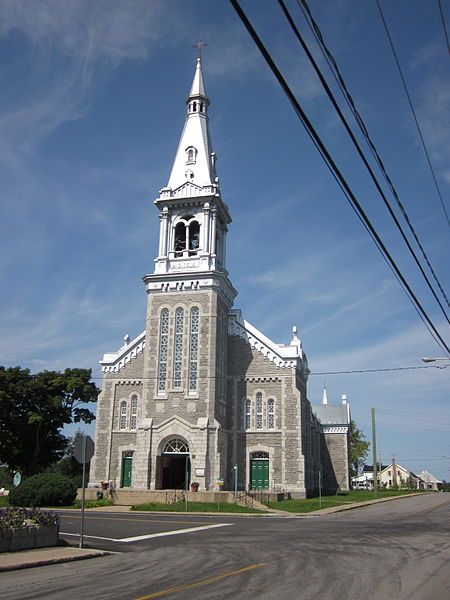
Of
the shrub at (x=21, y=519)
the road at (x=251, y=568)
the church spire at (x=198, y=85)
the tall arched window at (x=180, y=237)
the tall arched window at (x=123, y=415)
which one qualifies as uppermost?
the church spire at (x=198, y=85)

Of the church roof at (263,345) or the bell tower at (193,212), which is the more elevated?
the bell tower at (193,212)

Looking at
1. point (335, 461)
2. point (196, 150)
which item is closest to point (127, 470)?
point (196, 150)

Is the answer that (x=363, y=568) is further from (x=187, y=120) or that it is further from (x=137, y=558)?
(x=187, y=120)

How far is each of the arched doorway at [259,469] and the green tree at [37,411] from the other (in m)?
13.3

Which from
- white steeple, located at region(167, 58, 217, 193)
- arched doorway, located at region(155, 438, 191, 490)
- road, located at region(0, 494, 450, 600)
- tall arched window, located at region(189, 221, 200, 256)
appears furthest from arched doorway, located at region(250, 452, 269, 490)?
road, located at region(0, 494, 450, 600)

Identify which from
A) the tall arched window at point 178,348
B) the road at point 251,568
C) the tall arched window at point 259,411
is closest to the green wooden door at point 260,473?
the tall arched window at point 259,411

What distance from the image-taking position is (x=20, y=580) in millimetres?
10375

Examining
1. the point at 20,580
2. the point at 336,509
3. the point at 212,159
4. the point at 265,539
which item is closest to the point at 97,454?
the point at 336,509

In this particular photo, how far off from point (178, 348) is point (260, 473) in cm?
1058

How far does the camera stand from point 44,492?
3306 cm

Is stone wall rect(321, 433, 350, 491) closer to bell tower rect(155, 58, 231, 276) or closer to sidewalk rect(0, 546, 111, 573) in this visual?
bell tower rect(155, 58, 231, 276)

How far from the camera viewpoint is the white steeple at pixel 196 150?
158 feet

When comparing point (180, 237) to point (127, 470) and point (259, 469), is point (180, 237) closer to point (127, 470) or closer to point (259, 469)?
point (127, 470)

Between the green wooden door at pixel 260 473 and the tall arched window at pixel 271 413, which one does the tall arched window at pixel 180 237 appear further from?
the green wooden door at pixel 260 473
